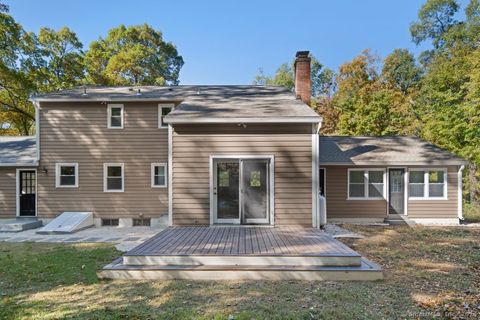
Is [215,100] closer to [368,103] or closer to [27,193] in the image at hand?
[27,193]

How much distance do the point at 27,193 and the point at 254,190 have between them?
9.64m

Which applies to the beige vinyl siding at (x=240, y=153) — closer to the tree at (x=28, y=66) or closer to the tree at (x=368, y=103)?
the tree at (x=368, y=103)

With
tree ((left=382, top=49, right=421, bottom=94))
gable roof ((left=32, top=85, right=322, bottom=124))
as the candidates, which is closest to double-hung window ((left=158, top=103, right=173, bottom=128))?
gable roof ((left=32, top=85, right=322, bottom=124))

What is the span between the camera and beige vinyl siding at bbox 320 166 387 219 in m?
11.8

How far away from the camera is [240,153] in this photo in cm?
831

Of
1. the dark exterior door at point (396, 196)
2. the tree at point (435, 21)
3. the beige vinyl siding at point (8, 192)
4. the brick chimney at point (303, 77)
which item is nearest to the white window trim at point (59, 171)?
the beige vinyl siding at point (8, 192)

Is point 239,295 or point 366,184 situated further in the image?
point 366,184

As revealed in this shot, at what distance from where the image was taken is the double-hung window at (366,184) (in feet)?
39.2

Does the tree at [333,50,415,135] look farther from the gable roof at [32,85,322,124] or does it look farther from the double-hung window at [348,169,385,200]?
the gable roof at [32,85,322,124]

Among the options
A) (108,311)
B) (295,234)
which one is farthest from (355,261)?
(108,311)

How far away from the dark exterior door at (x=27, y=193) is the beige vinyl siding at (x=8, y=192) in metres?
0.25

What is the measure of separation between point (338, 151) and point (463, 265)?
23.4 ft

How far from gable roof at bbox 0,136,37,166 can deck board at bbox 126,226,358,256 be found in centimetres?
767

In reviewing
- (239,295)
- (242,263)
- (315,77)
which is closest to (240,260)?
(242,263)
